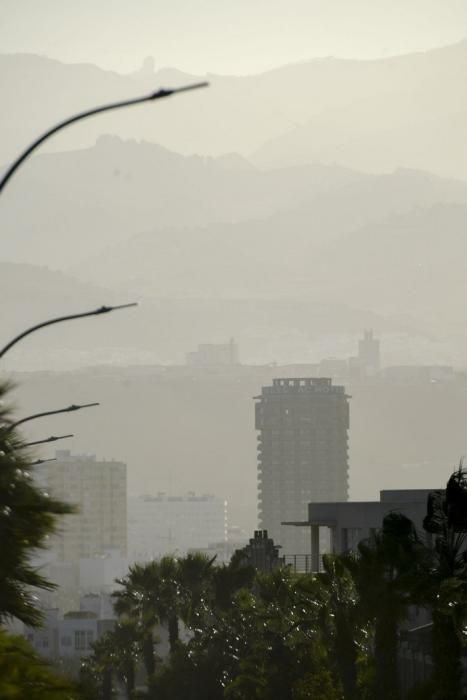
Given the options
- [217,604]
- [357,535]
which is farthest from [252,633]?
[357,535]

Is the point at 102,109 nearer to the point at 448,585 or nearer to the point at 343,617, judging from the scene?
the point at 448,585

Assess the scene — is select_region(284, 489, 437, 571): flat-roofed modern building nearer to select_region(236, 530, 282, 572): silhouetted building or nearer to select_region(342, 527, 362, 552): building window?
select_region(342, 527, 362, 552): building window

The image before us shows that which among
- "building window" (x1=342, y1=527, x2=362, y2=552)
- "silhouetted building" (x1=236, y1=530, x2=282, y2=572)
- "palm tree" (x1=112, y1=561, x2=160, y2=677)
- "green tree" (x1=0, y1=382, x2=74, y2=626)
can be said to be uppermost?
"silhouetted building" (x1=236, y1=530, x2=282, y2=572)

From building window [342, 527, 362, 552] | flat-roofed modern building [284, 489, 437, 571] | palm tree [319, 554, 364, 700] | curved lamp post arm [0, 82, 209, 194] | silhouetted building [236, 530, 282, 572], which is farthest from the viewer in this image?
silhouetted building [236, 530, 282, 572]

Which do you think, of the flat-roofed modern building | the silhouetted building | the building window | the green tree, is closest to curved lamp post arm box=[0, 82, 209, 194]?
the green tree

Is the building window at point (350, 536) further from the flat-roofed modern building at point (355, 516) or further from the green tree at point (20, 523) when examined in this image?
the green tree at point (20, 523)

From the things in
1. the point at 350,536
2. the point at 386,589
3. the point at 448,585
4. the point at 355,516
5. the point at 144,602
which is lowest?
the point at 448,585

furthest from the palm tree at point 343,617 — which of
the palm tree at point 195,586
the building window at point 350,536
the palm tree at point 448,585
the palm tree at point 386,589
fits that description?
the building window at point 350,536

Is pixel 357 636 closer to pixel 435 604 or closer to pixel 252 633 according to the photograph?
pixel 435 604

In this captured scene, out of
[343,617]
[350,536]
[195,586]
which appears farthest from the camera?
[350,536]

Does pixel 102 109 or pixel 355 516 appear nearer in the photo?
pixel 102 109

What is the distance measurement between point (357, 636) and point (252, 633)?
31.2 meters

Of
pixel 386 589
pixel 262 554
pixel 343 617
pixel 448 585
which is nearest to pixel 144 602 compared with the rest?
pixel 262 554

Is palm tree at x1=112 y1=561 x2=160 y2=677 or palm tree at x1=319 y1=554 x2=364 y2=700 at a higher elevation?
palm tree at x1=112 y1=561 x2=160 y2=677
